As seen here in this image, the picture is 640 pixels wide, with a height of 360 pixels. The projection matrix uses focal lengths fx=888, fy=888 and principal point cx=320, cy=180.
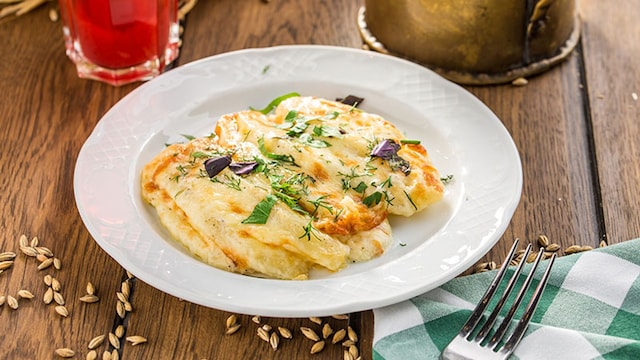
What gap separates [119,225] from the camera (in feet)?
7.57

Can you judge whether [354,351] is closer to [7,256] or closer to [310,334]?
[310,334]

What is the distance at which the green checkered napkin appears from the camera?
2.06 m

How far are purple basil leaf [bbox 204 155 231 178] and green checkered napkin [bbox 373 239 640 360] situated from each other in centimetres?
55

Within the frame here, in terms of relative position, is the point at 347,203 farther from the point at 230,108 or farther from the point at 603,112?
the point at 603,112

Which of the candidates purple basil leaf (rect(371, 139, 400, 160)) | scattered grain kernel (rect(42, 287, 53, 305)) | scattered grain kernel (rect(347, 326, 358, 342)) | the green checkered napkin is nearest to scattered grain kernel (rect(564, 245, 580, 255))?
the green checkered napkin

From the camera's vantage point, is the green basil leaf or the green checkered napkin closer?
the green checkered napkin

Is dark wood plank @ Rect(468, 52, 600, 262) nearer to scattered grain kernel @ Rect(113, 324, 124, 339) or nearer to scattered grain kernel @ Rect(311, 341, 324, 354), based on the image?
scattered grain kernel @ Rect(311, 341, 324, 354)

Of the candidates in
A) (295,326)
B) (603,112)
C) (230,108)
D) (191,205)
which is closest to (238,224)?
(191,205)

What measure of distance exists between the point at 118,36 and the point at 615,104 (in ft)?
5.62

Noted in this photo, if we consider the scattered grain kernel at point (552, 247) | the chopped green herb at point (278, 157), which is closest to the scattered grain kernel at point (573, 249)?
the scattered grain kernel at point (552, 247)

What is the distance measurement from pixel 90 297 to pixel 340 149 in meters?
0.77

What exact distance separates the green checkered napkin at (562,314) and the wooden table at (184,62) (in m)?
0.12

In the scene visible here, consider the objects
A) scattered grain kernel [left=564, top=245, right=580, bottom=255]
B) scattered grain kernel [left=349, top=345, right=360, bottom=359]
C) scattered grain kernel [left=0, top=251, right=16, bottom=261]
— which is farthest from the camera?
scattered grain kernel [left=564, top=245, right=580, bottom=255]

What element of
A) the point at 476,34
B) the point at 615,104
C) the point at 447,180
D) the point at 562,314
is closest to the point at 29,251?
the point at 447,180
